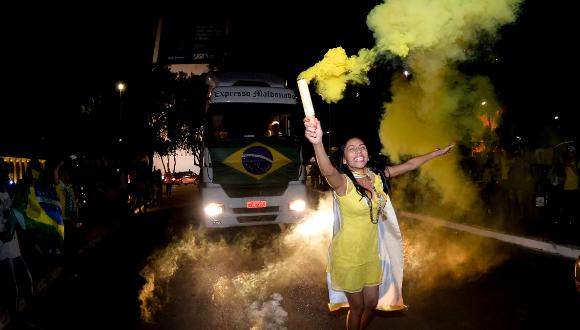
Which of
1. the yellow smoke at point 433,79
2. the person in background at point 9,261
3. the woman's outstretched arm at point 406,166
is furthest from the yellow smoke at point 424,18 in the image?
the person in background at point 9,261

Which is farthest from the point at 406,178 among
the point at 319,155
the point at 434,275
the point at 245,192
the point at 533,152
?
Answer: the point at 319,155

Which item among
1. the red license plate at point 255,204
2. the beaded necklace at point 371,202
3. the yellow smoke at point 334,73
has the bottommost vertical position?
the red license plate at point 255,204

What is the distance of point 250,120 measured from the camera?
1151 centimetres

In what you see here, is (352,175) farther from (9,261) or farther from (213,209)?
(213,209)

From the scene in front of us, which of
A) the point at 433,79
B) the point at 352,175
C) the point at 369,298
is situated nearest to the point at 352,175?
the point at 352,175

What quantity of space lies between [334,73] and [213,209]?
5.51m

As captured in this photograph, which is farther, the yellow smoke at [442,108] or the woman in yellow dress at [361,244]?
the yellow smoke at [442,108]

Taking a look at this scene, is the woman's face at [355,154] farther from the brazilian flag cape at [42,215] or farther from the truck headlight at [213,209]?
the truck headlight at [213,209]

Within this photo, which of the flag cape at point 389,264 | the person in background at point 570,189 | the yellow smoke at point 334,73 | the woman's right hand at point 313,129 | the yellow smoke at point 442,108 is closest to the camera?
the woman's right hand at point 313,129

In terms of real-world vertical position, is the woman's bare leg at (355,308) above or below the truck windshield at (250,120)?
below

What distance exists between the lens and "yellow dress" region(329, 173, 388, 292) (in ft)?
12.9

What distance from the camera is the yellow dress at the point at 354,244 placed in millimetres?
3939

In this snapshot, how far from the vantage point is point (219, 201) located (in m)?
10.7

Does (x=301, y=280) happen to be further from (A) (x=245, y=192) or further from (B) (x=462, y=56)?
(B) (x=462, y=56)
